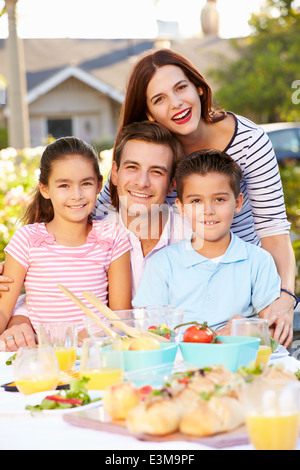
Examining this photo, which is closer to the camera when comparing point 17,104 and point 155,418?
point 155,418

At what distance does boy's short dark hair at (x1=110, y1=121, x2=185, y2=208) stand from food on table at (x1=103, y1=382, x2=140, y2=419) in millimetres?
1991

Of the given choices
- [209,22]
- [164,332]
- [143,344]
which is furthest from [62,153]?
[209,22]

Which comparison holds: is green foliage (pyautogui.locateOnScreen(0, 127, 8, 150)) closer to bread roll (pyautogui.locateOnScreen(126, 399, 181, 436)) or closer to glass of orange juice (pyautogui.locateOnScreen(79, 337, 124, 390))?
glass of orange juice (pyautogui.locateOnScreen(79, 337, 124, 390))

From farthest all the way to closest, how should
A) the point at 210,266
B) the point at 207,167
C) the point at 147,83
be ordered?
the point at 147,83 < the point at 207,167 < the point at 210,266

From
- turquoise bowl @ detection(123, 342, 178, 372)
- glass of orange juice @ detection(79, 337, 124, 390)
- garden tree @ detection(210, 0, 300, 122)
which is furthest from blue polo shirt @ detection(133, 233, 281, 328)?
garden tree @ detection(210, 0, 300, 122)

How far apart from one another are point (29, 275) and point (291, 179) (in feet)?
15.5

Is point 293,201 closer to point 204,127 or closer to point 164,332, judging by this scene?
point 204,127

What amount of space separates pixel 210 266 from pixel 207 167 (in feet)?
1.52

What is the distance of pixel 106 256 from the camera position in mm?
3404

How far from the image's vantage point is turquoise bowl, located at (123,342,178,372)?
195 centimetres

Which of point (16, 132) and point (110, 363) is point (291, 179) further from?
point (110, 363)

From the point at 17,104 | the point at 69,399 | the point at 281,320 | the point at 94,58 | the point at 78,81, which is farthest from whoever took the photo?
the point at 94,58

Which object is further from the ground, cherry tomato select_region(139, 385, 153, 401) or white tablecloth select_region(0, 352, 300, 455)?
cherry tomato select_region(139, 385, 153, 401)

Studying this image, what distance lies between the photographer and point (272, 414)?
1418 mm
